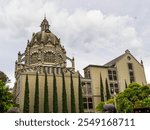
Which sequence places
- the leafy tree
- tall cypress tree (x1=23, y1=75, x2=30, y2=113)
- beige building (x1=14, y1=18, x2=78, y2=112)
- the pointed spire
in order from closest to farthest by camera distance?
tall cypress tree (x1=23, y1=75, x2=30, y2=113), the leafy tree, beige building (x1=14, y1=18, x2=78, y2=112), the pointed spire

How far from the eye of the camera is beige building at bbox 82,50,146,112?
4653 cm

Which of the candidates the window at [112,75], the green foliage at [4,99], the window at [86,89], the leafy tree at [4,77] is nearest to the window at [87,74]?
the window at [86,89]

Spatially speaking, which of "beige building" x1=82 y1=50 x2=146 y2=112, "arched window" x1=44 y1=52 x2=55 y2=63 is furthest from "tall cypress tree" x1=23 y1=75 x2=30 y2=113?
"arched window" x1=44 y1=52 x2=55 y2=63

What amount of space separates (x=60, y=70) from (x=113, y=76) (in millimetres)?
12431

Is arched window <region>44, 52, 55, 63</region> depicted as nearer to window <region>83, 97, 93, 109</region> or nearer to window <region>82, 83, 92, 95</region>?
window <region>82, 83, 92, 95</region>

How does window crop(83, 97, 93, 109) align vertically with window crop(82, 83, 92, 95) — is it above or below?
below

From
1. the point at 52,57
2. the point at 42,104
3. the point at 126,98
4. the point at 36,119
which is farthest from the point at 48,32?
the point at 36,119

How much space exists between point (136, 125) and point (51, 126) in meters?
1.41

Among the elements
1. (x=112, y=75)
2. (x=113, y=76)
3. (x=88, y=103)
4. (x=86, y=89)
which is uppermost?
(x=112, y=75)

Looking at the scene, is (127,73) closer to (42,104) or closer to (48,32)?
(42,104)

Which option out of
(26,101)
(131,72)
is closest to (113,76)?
(131,72)

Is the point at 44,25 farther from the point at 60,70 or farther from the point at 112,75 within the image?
the point at 112,75

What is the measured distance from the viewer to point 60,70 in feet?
184

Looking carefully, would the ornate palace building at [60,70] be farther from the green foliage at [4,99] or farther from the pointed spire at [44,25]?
the green foliage at [4,99]
